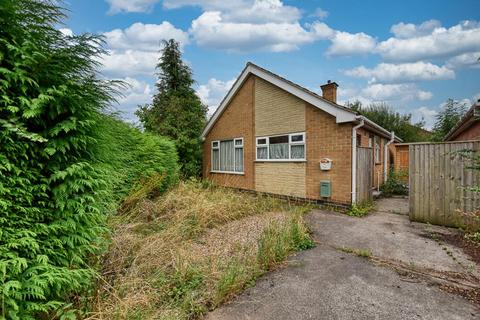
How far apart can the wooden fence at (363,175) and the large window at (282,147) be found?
1933 mm

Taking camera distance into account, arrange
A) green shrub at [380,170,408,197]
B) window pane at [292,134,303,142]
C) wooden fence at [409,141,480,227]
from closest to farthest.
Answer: wooden fence at [409,141,480,227] → window pane at [292,134,303,142] → green shrub at [380,170,408,197]

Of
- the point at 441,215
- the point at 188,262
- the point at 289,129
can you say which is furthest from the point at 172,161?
the point at 441,215

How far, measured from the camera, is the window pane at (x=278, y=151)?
9.55 m

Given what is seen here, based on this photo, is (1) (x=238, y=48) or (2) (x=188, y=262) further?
(1) (x=238, y=48)

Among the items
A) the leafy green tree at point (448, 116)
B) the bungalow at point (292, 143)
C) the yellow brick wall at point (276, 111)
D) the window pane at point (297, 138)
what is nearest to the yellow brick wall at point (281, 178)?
the bungalow at point (292, 143)

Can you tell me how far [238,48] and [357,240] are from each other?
1075 centimetres

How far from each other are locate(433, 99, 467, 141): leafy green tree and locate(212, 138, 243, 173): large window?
15020 millimetres

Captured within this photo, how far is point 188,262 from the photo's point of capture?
3.49 m

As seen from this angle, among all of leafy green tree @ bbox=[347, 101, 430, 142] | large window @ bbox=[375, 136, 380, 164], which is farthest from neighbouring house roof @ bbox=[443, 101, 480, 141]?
leafy green tree @ bbox=[347, 101, 430, 142]

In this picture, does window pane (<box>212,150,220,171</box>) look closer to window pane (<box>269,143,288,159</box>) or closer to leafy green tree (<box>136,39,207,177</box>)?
leafy green tree (<box>136,39,207,177</box>)

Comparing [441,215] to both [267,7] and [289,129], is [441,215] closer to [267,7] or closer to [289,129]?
[289,129]

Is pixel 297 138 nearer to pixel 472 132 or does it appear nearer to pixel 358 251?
pixel 358 251

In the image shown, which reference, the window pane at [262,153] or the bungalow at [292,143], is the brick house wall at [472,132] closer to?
the bungalow at [292,143]

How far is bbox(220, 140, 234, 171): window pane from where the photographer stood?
40.6 ft
